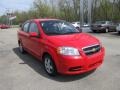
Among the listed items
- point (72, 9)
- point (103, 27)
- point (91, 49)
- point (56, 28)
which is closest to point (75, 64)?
point (91, 49)

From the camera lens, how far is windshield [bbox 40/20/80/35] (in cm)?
676

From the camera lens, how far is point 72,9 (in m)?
57.8

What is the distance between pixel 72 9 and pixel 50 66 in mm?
52861

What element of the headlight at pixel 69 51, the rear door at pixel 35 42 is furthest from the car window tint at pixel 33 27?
the headlight at pixel 69 51

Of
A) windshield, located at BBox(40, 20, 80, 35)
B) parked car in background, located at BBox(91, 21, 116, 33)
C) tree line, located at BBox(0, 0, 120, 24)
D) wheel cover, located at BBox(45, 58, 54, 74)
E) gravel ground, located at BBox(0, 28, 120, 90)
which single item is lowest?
gravel ground, located at BBox(0, 28, 120, 90)

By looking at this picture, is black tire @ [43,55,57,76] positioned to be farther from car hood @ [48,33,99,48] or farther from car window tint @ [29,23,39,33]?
car window tint @ [29,23,39,33]

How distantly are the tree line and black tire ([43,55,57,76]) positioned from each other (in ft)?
106

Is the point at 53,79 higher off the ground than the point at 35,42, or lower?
lower

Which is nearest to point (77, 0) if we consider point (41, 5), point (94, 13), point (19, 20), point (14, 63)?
point (94, 13)

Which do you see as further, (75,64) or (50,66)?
(50,66)

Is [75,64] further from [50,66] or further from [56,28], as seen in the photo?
[56,28]

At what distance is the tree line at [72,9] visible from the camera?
41622 millimetres

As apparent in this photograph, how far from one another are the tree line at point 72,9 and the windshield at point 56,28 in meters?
31.0

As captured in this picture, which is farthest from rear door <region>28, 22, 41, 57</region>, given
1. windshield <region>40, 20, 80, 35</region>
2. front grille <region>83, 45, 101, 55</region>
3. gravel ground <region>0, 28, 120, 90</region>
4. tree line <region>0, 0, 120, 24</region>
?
tree line <region>0, 0, 120, 24</region>
